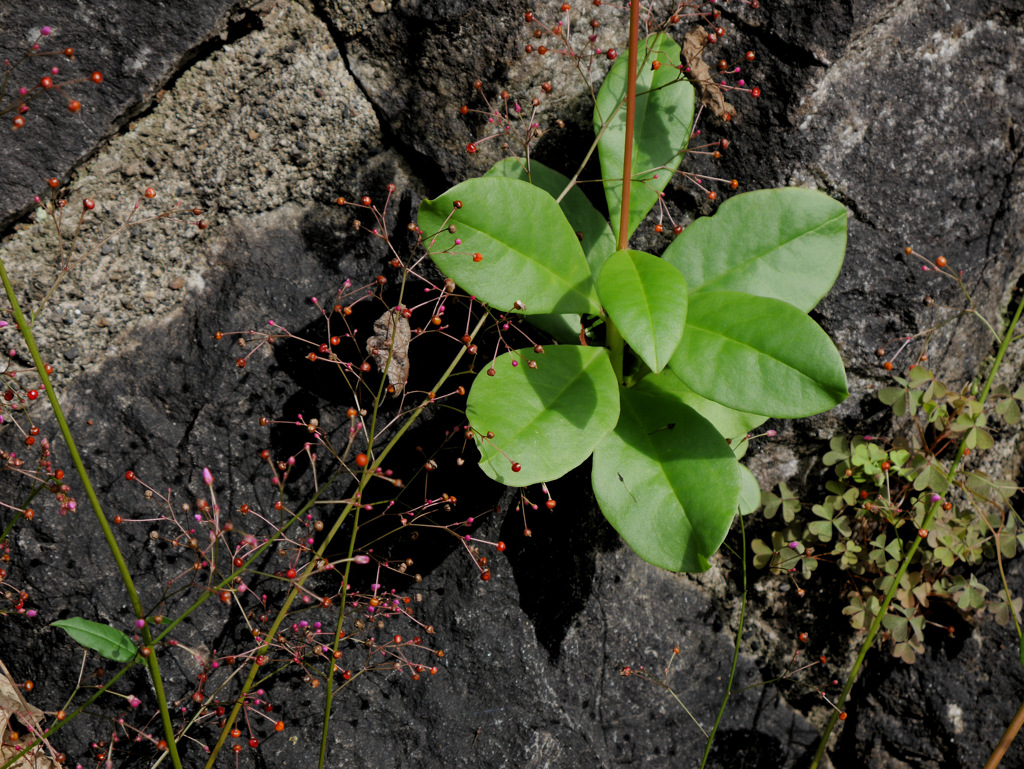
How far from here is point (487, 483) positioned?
6.04ft

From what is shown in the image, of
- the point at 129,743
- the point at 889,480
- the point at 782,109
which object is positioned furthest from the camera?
the point at 889,480

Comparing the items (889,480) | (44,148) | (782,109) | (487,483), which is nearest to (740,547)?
(889,480)

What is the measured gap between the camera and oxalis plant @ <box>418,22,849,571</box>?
4.74 feet

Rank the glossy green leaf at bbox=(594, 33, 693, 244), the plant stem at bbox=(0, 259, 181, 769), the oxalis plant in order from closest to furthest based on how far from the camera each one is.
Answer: the plant stem at bbox=(0, 259, 181, 769)
the oxalis plant
the glossy green leaf at bbox=(594, 33, 693, 244)

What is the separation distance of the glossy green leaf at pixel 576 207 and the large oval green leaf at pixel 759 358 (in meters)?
0.34

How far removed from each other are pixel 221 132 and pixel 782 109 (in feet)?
4.53

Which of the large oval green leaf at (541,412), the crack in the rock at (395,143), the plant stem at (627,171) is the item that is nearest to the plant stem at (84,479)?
the large oval green leaf at (541,412)

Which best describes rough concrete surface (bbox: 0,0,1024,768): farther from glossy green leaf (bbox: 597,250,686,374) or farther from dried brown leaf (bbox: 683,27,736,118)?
glossy green leaf (bbox: 597,250,686,374)

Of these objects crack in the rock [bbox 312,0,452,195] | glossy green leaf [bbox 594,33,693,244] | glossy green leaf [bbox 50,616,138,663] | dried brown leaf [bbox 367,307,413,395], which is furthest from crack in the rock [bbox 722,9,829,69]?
glossy green leaf [bbox 50,616,138,663]

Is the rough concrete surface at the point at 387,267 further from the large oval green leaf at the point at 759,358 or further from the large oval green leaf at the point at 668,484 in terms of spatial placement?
the large oval green leaf at the point at 759,358

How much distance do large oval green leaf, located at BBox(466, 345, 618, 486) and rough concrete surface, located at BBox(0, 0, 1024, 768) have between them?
0.31 meters

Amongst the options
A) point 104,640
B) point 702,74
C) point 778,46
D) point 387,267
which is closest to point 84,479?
point 104,640

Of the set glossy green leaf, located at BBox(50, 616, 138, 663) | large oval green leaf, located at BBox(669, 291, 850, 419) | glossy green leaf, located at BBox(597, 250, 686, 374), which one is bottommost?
glossy green leaf, located at BBox(50, 616, 138, 663)

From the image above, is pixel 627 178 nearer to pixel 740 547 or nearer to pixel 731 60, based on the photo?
pixel 731 60
